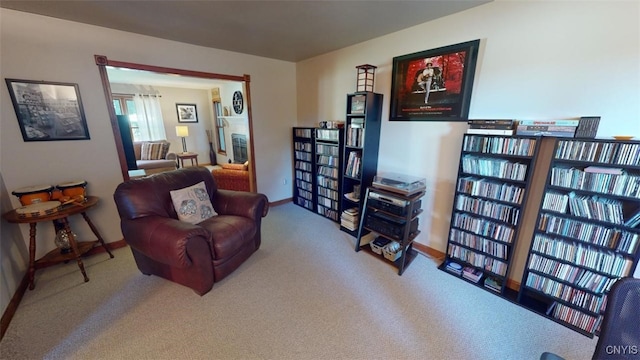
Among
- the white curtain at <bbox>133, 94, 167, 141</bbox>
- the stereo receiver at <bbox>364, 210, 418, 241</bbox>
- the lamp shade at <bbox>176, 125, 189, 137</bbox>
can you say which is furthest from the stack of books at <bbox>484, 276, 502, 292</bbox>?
the white curtain at <bbox>133, 94, 167, 141</bbox>

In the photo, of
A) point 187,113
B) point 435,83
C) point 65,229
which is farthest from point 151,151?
point 435,83

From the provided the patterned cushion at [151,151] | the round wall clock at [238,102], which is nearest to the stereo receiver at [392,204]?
the round wall clock at [238,102]

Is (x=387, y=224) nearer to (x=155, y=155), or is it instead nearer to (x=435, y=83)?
(x=435, y=83)

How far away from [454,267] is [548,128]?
1368mm

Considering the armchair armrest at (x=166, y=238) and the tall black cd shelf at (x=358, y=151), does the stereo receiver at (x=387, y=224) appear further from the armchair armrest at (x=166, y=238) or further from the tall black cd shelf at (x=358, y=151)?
the armchair armrest at (x=166, y=238)

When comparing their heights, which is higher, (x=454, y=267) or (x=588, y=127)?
(x=588, y=127)

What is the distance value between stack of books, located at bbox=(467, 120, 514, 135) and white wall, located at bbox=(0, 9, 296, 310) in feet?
9.63

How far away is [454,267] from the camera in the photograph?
2254 mm

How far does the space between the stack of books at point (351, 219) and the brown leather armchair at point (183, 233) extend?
1.04m

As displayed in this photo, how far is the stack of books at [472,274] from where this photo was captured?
6.90 feet

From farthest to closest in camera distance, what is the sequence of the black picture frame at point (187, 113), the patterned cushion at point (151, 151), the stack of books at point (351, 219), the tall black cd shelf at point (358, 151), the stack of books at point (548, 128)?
the black picture frame at point (187, 113) < the patterned cushion at point (151, 151) < the stack of books at point (351, 219) < the tall black cd shelf at point (358, 151) < the stack of books at point (548, 128)

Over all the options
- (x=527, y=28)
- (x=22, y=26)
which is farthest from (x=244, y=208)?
(x=527, y=28)

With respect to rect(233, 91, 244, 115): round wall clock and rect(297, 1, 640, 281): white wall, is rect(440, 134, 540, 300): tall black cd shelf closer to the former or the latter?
rect(297, 1, 640, 281): white wall

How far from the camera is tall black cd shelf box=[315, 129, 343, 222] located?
3.12m
